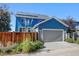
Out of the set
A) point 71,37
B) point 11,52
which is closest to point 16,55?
point 11,52

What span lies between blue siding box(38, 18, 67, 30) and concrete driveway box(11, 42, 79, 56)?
17.0 inches

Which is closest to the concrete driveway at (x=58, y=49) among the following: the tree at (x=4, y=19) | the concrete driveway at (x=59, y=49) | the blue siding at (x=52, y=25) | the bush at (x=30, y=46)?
the concrete driveway at (x=59, y=49)

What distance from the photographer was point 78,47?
21688 mm

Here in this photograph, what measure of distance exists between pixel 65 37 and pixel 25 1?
4.76 feet

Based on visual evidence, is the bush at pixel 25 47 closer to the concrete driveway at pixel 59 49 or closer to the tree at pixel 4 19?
the concrete driveway at pixel 59 49

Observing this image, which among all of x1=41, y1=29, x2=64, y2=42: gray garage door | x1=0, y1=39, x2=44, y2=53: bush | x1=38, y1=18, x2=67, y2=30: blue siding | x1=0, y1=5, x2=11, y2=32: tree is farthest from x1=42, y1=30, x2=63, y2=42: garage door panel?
x1=0, y1=5, x2=11, y2=32: tree

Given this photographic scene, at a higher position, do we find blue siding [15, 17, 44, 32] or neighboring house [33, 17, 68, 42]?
blue siding [15, 17, 44, 32]

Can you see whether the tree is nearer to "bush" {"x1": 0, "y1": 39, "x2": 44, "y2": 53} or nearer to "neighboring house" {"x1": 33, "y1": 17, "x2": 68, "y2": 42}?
"bush" {"x1": 0, "y1": 39, "x2": 44, "y2": 53}

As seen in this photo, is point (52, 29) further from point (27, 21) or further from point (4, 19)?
point (4, 19)

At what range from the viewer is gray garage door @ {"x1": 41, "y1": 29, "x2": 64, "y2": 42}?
Result: 21812mm

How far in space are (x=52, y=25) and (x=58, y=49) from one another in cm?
67

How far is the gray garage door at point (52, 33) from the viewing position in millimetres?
21812

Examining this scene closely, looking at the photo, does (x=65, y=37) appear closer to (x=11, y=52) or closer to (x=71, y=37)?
(x=71, y=37)

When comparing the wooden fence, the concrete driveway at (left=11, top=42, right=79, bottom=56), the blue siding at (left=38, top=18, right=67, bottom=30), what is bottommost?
the concrete driveway at (left=11, top=42, right=79, bottom=56)
